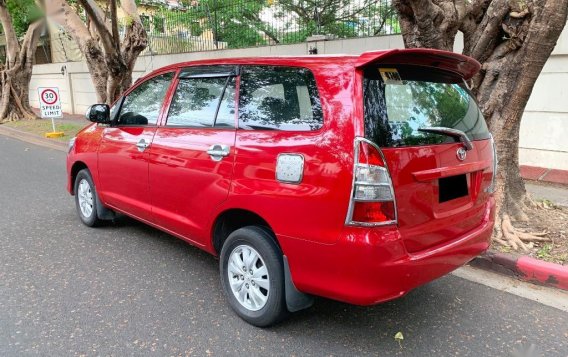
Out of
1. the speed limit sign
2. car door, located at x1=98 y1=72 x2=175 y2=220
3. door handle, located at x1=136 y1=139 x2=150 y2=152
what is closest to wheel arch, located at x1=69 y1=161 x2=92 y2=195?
car door, located at x1=98 y1=72 x2=175 y2=220

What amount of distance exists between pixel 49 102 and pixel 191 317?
36.9ft

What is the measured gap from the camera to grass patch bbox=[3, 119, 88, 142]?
12.9 m

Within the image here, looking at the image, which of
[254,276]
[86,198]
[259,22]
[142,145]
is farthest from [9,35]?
[254,276]

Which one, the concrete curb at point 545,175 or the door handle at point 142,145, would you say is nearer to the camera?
the door handle at point 142,145

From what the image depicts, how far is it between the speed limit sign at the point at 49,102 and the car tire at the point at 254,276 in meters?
11.1

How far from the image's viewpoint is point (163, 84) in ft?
13.6

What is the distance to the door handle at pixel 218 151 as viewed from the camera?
3197 millimetres

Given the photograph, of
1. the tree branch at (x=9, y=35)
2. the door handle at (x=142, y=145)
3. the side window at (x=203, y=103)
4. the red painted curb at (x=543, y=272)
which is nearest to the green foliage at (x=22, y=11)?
the tree branch at (x=9, y=35)

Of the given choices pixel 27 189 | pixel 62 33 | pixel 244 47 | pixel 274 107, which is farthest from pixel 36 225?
pixel 62 33

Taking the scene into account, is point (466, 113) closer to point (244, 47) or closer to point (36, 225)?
point (36, 225)

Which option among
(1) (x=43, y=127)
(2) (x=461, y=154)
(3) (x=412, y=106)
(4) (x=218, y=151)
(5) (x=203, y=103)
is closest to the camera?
(3) (x=412, y=106)

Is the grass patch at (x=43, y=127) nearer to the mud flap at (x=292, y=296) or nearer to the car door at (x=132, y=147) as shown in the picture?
the car door at (x=132, y=147)

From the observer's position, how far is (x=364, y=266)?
8.27ft

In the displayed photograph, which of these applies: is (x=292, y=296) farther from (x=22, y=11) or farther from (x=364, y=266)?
(x=22, y=11)
